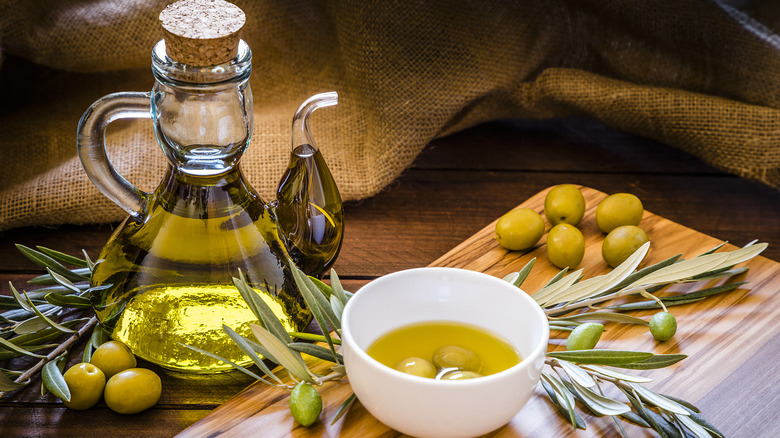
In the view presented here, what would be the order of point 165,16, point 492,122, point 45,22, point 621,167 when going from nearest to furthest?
point 165,16
point 45,22
point 621,167
point 492,122

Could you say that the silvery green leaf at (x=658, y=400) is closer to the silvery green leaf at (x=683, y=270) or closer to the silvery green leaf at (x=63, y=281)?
the silvery green leaf at (x=683, y=270)

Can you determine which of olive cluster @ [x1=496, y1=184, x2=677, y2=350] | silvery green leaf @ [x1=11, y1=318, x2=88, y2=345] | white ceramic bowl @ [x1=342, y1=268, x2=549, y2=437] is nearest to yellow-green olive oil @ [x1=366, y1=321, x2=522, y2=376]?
white ceramic bowl @ [x1=342, y1=268, x2=549, y2=437]

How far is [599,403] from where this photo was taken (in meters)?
0.59

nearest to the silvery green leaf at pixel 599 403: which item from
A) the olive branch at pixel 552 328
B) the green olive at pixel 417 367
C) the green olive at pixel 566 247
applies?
the olive branch at pixel 552 328

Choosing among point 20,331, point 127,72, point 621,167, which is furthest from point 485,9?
point 20,331

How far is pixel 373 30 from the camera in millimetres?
1119

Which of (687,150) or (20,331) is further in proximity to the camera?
(687,150)

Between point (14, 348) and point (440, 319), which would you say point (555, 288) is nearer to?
point (440, 319)

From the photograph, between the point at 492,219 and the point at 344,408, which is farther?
the point at 492,219

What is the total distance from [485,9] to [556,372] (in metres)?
0.69

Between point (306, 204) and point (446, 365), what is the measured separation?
24cm

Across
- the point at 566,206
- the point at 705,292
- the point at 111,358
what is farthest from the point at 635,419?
the point at 111,358

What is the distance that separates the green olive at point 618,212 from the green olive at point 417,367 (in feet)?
1.23

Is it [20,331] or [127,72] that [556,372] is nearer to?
[20,331]
